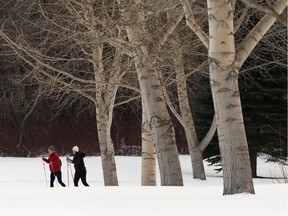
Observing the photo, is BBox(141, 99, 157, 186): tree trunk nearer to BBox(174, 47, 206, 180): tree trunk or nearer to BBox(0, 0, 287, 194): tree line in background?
BBox(0, 0, 287, 194): tree line in background

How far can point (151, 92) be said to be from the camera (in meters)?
13.4

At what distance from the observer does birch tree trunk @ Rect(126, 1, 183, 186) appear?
44.1 feet

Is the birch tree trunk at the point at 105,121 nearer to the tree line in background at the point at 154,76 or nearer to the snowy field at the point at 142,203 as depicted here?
the tree line in background at the point at 154,76

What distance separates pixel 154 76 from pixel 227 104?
3037mm

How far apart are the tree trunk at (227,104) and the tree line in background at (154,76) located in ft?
0.05

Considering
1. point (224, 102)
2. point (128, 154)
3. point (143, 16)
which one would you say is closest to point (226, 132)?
point (224, 102)

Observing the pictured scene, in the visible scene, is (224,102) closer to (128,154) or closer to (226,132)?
(226,132)

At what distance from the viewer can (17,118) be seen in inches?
1647

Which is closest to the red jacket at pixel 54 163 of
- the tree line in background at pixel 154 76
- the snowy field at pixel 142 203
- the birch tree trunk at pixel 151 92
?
the tree line in background at pixel 154 76

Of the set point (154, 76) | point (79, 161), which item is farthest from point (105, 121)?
point (154, 76)

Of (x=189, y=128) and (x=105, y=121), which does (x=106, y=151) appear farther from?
(x=189, y=128)

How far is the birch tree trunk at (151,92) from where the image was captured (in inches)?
530

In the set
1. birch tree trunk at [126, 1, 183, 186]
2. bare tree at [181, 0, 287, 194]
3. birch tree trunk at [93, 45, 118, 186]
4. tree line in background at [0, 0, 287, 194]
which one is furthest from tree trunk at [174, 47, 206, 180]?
bare tree at [181, 0, 287, 194]

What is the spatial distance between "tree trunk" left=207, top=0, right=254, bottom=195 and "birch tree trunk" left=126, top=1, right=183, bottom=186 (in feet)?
8.66
